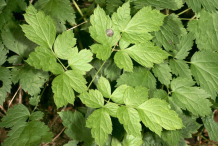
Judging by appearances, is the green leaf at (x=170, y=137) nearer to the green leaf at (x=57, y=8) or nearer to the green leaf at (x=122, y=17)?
the green leaf at (x=122, y=17)

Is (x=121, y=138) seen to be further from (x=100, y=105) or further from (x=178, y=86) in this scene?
(x=178, y=86)

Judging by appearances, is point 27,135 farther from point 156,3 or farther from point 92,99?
point 156,3

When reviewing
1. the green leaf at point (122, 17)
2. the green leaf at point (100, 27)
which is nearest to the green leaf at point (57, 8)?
the green leaf at point (100, 27)

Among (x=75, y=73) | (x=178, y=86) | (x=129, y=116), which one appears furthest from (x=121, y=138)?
(x=75, y=73)

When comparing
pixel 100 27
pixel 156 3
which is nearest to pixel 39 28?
pixel 100 27

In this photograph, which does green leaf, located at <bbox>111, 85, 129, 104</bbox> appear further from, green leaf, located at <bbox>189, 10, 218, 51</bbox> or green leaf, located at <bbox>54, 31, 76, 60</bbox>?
green leaf, located at <bbox>189, 10, 218, 51</bbox>
